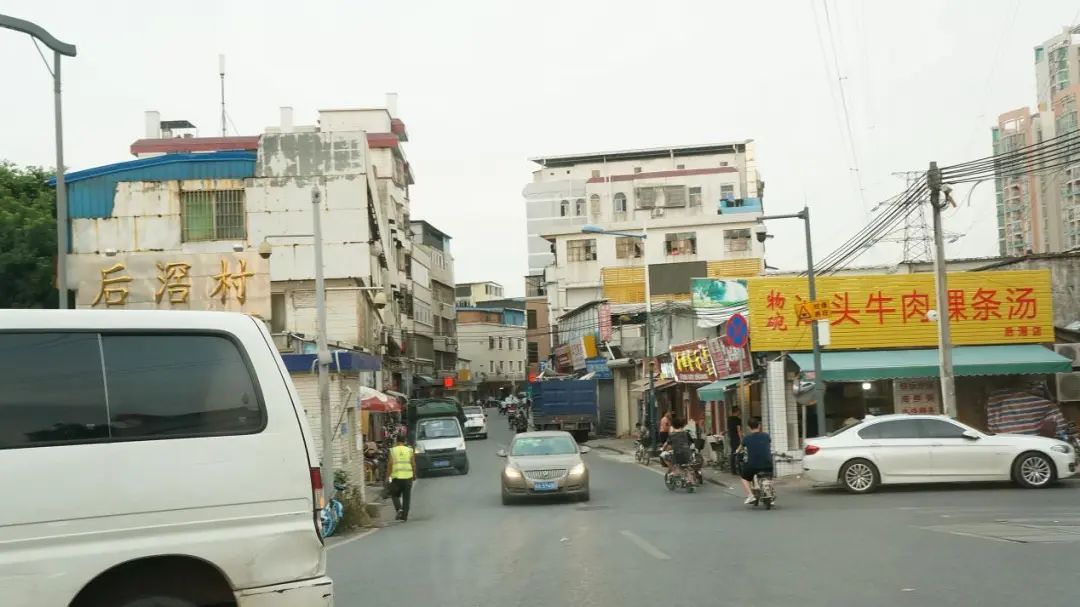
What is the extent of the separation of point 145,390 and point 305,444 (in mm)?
992

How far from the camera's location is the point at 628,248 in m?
76.4

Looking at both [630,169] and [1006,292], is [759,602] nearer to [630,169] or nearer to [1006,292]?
[1006,292]

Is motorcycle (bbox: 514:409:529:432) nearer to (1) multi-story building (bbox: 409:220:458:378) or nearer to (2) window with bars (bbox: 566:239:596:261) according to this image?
(2) window with bars (bbox: 566:239:596:261)

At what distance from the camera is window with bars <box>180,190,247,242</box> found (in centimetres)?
4166

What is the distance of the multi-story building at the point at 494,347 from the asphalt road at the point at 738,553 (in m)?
101

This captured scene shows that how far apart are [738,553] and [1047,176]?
265 feet

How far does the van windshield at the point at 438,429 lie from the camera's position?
3688 centimetres

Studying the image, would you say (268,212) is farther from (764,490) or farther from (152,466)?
(152,466)

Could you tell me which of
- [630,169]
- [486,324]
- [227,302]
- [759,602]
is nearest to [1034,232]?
[630,169]

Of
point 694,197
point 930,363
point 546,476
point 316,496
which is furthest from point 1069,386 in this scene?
point 694,197

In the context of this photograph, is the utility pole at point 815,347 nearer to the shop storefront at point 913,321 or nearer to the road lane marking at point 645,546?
the shop storefront at point 913,321

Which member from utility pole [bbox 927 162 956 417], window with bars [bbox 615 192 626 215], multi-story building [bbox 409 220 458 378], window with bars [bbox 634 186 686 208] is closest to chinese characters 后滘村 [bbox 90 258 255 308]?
utility pole [bbox 927 162 956 417]

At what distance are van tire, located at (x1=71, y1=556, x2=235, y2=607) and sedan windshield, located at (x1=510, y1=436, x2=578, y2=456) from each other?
59.0 feet

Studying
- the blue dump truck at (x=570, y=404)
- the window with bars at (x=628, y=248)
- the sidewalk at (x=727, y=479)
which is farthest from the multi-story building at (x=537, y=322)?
the sidewalk at (x=727, y=479)
